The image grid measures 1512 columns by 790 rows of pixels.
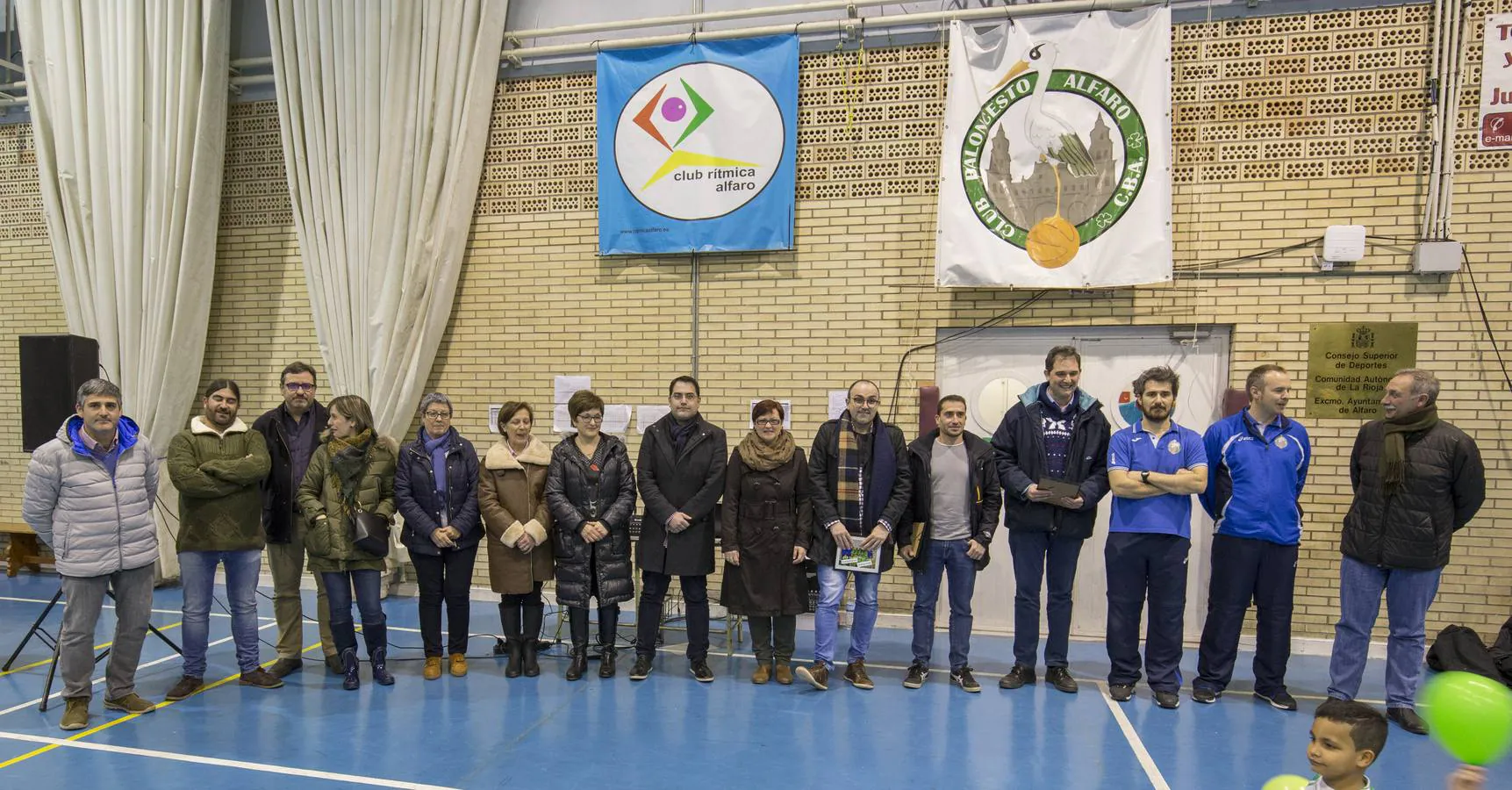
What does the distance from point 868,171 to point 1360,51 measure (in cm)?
341

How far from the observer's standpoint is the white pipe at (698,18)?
6398mm

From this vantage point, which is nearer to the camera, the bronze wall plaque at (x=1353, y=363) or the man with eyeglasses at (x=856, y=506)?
the man with eyeglasses at (x=856, y=506)

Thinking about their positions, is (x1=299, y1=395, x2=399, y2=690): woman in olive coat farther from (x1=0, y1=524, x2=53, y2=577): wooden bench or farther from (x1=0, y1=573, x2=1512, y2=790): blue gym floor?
(x1=0, y1=524, x2=53, y2=577): wooden bench

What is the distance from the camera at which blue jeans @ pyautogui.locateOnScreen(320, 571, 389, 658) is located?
15.9ft

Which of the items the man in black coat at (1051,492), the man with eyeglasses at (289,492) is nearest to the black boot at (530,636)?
the man with eyeglasses at (289,492)

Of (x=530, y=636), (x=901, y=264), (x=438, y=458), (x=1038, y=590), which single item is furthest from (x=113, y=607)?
(x=1038, y=590)

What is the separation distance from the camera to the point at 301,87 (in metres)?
7.22

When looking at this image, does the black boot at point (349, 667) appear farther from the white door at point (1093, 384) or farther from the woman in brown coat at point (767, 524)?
the white door at point (1093, 384)

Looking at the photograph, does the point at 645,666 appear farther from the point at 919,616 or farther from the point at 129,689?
the point at 129,689

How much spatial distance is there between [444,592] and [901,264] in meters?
3.97

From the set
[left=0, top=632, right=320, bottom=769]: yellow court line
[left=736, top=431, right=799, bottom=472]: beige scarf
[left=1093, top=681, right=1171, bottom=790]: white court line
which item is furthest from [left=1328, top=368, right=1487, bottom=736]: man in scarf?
[left=0, top=632, right=320, bottom=769]: yellow court line

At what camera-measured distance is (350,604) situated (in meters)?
4.88

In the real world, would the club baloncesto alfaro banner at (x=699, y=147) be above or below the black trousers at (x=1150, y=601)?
above

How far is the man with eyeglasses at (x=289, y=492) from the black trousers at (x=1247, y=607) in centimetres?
519
